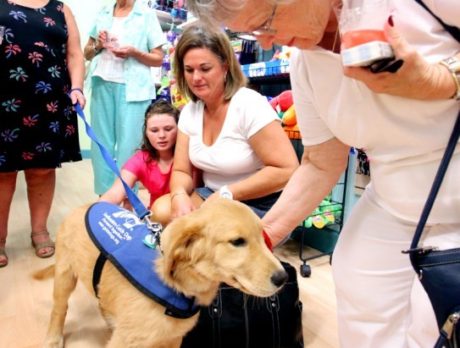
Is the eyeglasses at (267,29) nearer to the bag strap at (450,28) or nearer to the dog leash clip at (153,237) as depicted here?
the bag strap at (450,28)

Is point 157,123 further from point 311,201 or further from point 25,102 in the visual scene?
point 311,201

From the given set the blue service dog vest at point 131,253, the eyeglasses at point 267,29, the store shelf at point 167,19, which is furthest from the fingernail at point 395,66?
the store shelf at point 167,19

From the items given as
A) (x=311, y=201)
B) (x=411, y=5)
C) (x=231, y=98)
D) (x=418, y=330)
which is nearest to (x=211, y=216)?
(x=311, y=201)

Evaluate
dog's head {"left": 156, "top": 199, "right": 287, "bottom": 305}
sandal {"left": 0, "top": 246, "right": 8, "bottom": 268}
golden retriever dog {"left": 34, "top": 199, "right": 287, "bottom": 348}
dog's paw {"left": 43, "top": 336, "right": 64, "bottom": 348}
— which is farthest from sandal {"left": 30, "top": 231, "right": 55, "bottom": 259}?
dog's head {"left": 156, "top": 199, "right": 287, "bottom": 305}

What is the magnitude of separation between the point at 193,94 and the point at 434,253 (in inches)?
47.4

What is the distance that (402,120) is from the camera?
567mm

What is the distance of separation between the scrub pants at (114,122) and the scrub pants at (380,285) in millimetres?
1563

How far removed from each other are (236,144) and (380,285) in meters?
0.81

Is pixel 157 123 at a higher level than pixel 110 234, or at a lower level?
higher

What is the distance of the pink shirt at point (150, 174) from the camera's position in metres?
1.70

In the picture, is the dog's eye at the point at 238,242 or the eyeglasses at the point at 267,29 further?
the dog's eye at the point at 238,242

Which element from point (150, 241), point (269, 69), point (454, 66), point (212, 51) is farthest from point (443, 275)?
point (269, 69)

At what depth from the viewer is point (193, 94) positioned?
154 centimetres

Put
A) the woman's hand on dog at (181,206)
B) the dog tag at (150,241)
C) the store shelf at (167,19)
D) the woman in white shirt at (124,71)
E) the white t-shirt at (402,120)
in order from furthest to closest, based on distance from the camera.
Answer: the store shelf at (167,19) < the woman in white shirt at (124,71) < the woman's hand on dog at (181,206) < the dog tag at (150,241) < the white t-shirt at (402,120)
